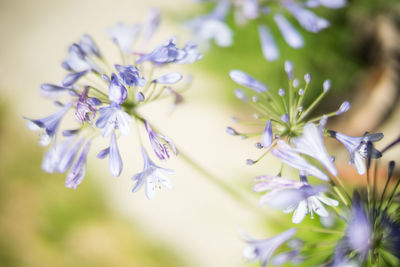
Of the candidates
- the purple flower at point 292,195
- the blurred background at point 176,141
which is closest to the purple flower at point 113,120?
the purple flower at point 292,195

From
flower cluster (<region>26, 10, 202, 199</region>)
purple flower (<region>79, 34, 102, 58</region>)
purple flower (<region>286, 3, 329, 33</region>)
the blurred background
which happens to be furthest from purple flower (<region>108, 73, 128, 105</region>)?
the blurred background

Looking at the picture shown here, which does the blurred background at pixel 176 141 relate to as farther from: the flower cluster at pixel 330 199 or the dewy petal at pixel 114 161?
the dewy petal at pixel 114 161

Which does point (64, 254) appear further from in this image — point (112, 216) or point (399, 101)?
point (399, 101)

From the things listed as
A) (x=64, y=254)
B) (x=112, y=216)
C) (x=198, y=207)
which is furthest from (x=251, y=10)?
(x=64, y=254)

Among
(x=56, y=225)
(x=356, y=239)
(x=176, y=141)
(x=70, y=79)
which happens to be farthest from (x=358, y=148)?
(x=56, y=225)

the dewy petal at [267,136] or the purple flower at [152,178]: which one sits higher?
the dewy petal at [267,136]

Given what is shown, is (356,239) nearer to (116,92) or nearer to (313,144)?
(313,144)
